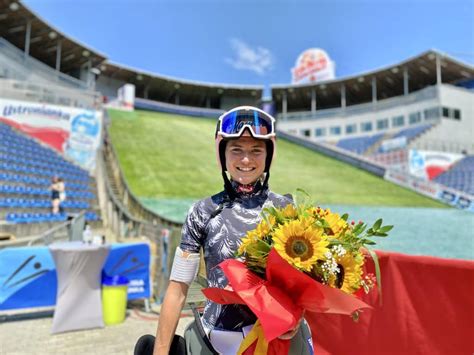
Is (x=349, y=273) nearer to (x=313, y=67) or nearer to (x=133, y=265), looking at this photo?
(x=133, y=265)

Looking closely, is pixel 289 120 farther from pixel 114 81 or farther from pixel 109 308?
pixel 109 308

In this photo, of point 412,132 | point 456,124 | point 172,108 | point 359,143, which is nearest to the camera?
point 412,132

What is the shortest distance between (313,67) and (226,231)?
193 feet

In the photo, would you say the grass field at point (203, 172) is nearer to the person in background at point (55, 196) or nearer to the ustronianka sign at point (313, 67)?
the person in background at point (55, 196)

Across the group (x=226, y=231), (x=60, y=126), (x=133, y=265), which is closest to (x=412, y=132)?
(x=60, y=126)

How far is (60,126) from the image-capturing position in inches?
798

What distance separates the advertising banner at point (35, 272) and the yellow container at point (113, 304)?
33 centimetres

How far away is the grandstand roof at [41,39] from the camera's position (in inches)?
1128

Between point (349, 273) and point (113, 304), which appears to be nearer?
point (349, 273)

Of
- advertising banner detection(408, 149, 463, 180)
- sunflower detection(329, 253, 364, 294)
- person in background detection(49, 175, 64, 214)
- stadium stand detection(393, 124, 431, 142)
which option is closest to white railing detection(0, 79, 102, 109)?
person in background detection(49, 175, 64, 214)

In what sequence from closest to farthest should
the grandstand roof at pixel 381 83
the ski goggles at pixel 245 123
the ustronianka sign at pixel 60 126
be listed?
the ski goggles at pixel 245 123, the ustronianka sign at pixel 60 126, the grandstand roof at pixel 381 83

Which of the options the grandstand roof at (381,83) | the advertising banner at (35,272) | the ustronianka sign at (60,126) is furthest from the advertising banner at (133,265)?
the grandstand roof at (381,83)

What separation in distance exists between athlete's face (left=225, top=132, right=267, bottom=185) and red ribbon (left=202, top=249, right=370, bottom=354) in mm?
555

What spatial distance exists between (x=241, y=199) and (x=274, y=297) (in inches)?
25.1
